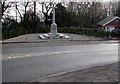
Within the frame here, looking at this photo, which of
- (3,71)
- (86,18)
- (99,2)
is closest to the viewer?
(3,71)

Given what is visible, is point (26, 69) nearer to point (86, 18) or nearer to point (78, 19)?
point (78, 19)

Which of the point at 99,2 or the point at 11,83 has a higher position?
the point at 99,2

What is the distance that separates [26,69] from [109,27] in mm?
47363

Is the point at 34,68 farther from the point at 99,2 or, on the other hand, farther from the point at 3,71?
the point at 99,2

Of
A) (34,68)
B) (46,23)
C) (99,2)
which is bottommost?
(34,68)

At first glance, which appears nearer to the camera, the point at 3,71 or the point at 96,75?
the point at 96,75

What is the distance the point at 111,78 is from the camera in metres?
5.95

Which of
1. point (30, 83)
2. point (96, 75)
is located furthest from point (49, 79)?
point (96, 75)

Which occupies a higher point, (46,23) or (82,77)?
(46,23)

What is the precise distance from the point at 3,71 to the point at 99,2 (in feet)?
197

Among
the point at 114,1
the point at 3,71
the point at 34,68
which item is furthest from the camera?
the point at 114,1

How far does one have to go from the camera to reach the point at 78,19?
2170 inches

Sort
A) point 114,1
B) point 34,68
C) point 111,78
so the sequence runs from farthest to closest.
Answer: point 114,1, point 34,68, point 111,78

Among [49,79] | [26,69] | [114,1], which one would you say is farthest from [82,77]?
[114,1]
